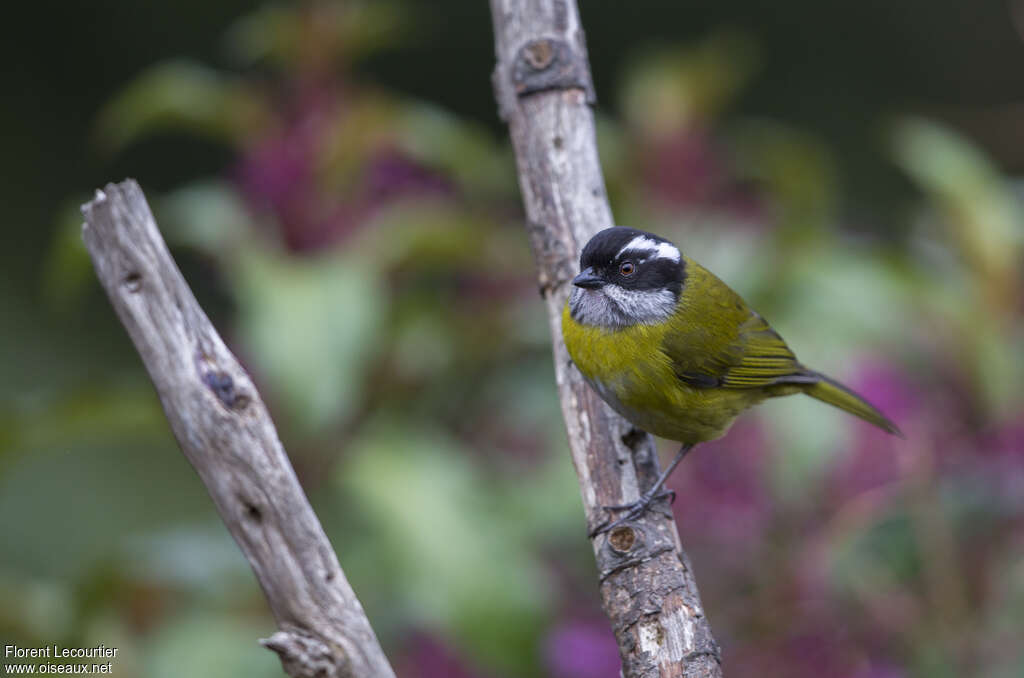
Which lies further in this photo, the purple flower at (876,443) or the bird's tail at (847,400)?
the purple flower at (876,443)

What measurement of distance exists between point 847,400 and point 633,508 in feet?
3.38

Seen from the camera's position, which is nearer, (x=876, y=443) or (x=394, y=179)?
(x=876, y=443)

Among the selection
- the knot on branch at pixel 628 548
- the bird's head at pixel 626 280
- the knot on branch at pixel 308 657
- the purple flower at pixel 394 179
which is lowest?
the knot on branch at pixel 308 657

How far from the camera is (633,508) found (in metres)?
2.09

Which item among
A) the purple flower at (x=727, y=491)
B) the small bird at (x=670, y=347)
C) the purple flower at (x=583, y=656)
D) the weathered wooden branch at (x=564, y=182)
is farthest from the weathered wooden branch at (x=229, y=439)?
the purple flower at (x=727, y=491)

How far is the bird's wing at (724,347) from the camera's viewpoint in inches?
104

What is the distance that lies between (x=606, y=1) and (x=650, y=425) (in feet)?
18.1

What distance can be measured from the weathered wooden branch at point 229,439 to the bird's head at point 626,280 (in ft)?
2.96

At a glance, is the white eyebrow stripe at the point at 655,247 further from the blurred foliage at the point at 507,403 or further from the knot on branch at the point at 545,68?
the blurred foliage at the point at 507,403

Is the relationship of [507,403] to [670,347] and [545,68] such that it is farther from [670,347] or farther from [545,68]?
[545,68]

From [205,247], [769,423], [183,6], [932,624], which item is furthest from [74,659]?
[183,6]

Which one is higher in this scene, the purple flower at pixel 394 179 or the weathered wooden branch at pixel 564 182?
the purple flower at pixel 394 179

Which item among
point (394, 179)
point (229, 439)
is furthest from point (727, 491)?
point (229, 439)

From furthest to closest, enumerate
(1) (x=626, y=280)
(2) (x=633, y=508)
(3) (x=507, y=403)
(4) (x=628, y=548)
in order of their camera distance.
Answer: (3) (x=507, y=403), (1) (x=626, y=280), (2) (x=633, y=508), (4) (x=628, y=548)
